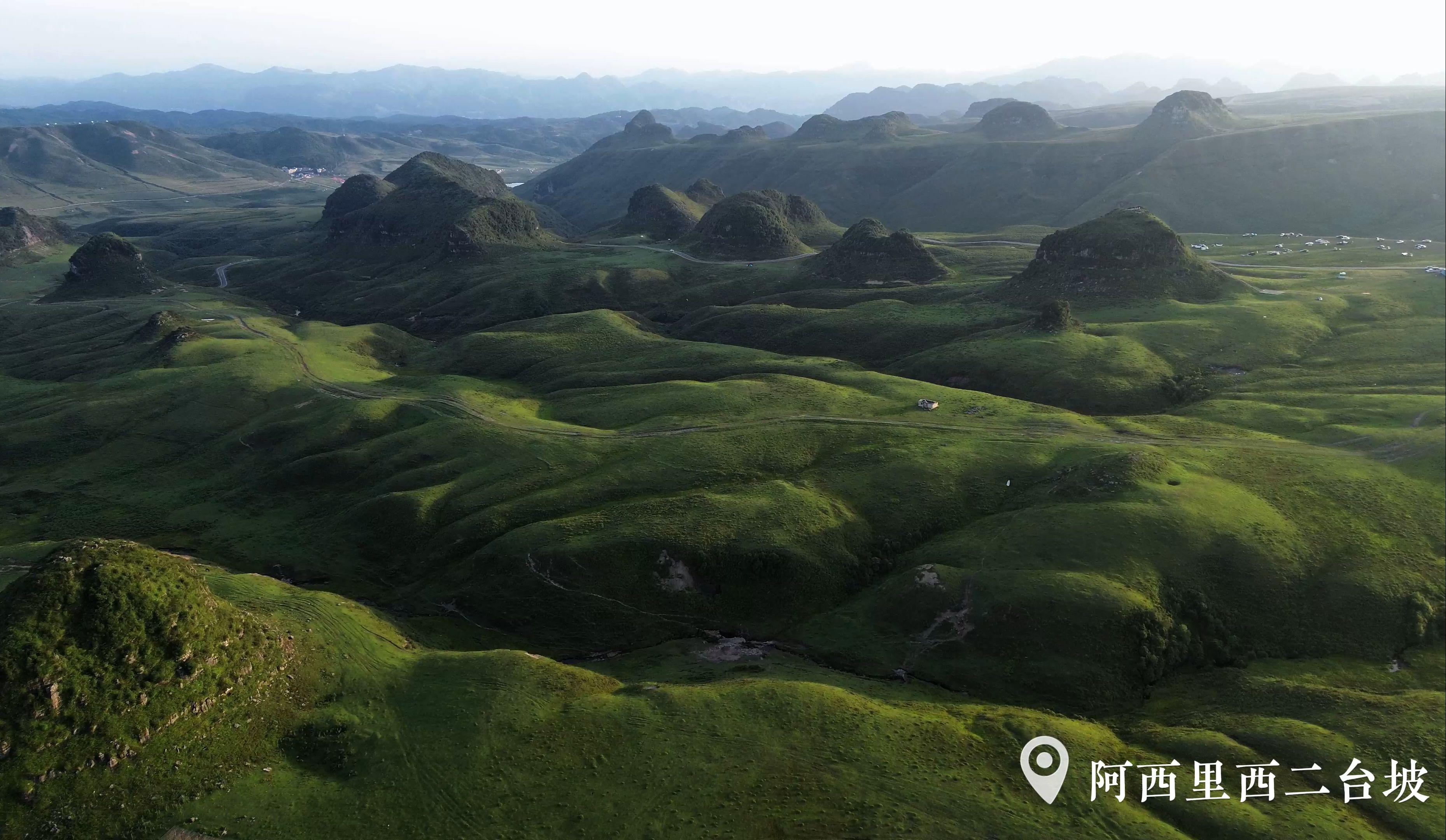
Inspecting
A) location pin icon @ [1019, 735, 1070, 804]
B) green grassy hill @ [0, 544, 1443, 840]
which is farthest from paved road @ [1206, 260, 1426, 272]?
location pin icon @ [1019, 735, 1070, 804]

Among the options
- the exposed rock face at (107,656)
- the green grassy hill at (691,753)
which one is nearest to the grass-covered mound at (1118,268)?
the green grassy hill at (691,753)

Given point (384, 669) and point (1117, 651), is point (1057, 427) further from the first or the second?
point (384, 669)

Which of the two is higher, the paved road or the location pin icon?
the paved road

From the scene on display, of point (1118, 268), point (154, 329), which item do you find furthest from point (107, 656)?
point (1118, 268)

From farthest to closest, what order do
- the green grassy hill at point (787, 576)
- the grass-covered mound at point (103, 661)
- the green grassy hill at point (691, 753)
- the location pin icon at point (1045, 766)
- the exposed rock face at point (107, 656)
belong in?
the location pin icon at point (1045, 766) → the green grassy hill at point (787, 576) → the exposed rock face at point (107, 656) → the green grassy hill at point (691, 753) → the grass-covered mound at point (103, 661)

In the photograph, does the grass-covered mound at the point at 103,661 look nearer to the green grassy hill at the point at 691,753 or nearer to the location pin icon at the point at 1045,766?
the green grassy hill at the point at 691,753

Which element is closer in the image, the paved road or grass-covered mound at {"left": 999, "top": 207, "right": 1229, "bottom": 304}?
grass-covered mound at {"left": 999, "top": 207, "right": 1229, "bottom": 304}

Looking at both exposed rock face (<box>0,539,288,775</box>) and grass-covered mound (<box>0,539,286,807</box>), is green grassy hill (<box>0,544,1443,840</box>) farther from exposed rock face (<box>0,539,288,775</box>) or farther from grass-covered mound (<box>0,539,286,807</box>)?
exposed rock face (<box>0,539,288,775</box>)
